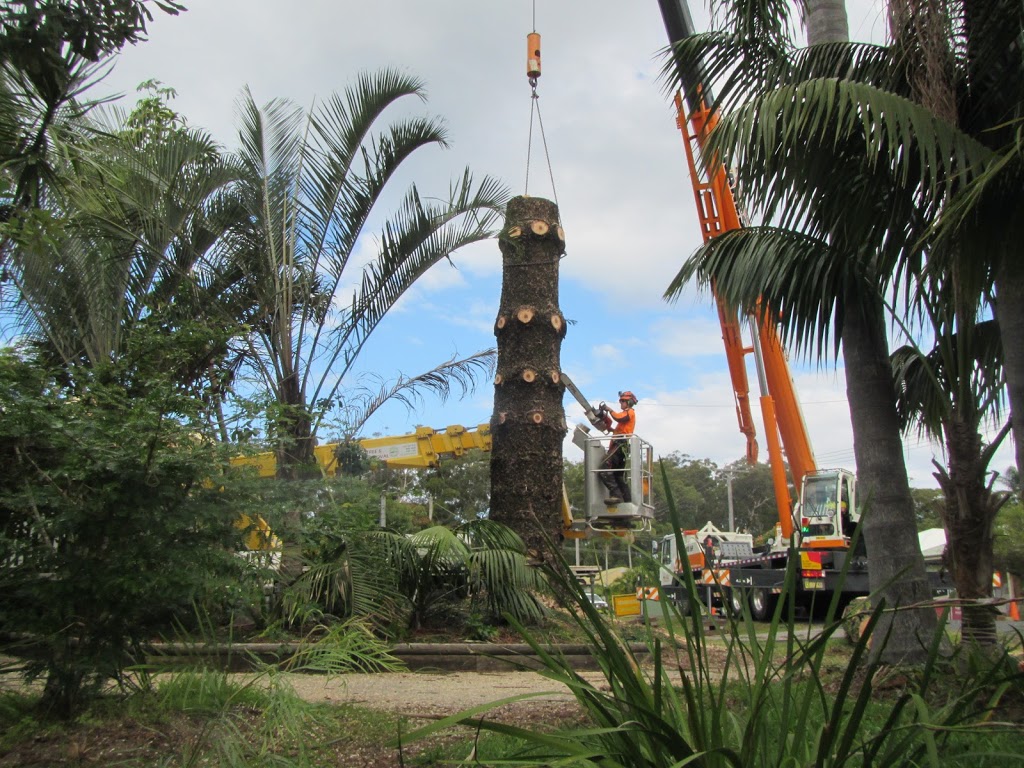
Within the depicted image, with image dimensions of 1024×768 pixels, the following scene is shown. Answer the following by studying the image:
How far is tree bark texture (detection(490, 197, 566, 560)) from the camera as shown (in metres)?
9.89

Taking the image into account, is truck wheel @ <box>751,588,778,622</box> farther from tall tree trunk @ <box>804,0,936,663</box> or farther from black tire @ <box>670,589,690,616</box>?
black tire @ <box>670,589,690,616</box>

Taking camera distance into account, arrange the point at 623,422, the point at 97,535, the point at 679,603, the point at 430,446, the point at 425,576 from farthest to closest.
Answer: the point at 430,446 < the point at 623,422 < the point at 425,576 < the point at 97,535 < the point at 679,603

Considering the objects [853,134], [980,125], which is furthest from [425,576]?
[980,125]

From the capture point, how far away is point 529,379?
33.0 feet

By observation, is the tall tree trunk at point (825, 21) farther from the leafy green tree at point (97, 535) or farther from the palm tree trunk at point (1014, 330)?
the leafy green tree at point (97, 535)

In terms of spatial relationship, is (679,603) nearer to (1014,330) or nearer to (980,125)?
(1014,330)

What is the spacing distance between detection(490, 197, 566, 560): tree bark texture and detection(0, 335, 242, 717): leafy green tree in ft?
18.1

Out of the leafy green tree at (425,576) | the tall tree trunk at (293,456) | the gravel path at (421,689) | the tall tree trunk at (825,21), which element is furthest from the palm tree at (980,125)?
the leafy green tree at (425,576)

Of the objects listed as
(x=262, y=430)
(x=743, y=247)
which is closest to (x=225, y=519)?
(x=262, y=430)

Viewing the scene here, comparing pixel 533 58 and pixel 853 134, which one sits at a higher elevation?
pixel 533 58

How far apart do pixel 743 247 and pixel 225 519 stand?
3.98m

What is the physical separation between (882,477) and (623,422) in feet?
19.2

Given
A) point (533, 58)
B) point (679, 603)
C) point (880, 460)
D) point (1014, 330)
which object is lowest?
point (679, 603)

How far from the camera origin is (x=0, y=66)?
12.6 feet
